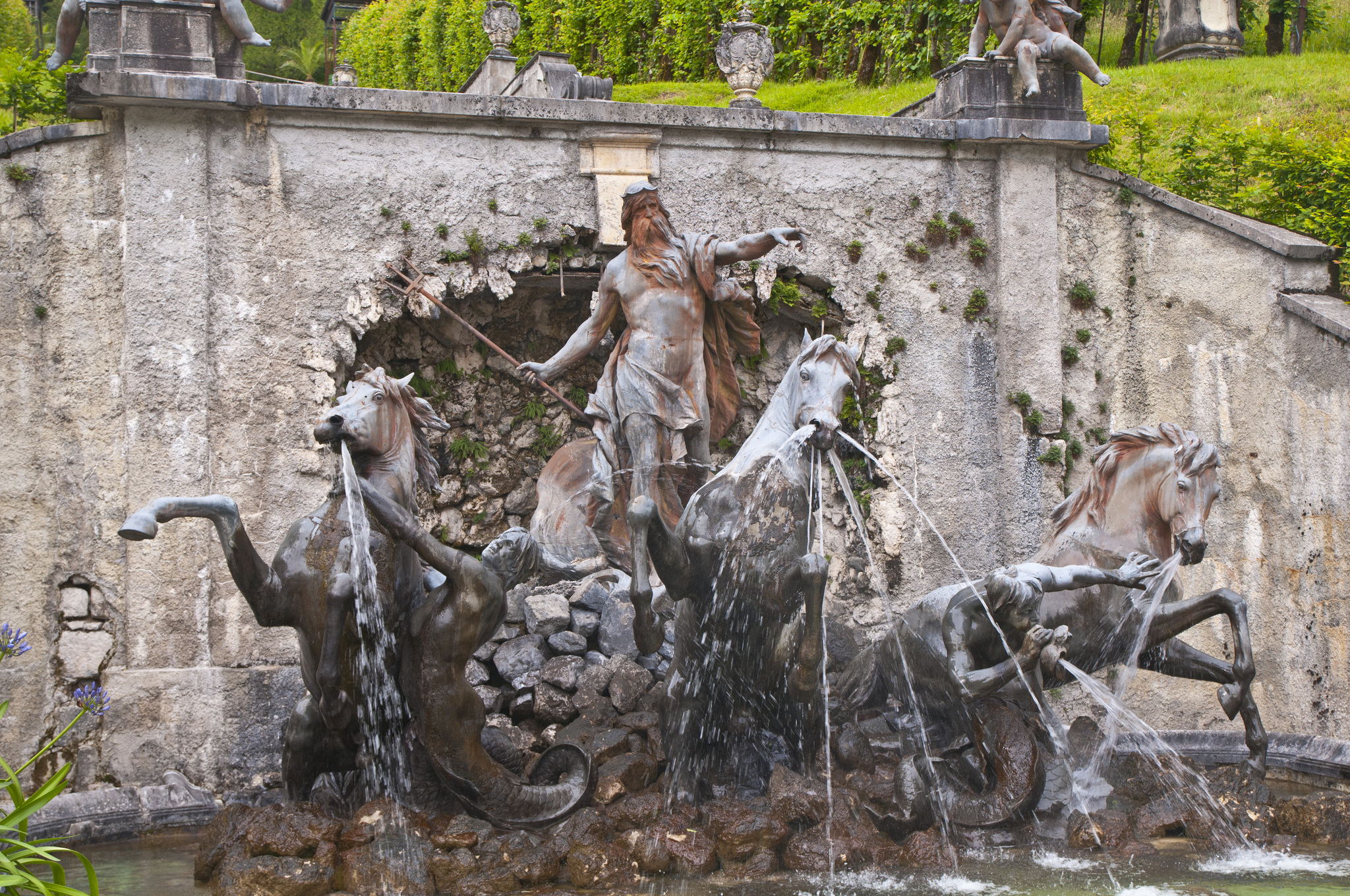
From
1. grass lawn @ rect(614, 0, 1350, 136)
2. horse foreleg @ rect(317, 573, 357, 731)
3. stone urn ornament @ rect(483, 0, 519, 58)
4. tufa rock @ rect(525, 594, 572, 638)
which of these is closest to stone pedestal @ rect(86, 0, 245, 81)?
tufa rock @ rect(525, 594, 572, 638)

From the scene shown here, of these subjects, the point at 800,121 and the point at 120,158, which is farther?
the point at 800,121

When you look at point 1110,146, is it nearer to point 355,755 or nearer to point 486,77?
point 486,77

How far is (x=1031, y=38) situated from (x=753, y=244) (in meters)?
3.09

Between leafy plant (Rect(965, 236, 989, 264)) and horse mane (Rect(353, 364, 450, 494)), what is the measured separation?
4.27 meters

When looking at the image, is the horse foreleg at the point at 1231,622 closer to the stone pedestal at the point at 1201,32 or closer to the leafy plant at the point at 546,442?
the leafy plant at the point at 546,442

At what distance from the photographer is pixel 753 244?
21.0ft

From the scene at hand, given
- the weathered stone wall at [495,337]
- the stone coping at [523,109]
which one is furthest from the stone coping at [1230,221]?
the stone coping at [523,109]

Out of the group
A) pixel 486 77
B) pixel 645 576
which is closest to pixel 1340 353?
pixel 645 576

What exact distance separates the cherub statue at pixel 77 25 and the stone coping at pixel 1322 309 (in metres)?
6.14

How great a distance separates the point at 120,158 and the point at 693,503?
13.4ft

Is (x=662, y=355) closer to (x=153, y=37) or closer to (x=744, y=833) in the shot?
(x=744, y=833)

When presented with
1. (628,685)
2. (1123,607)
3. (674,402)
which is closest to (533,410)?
(674,402)

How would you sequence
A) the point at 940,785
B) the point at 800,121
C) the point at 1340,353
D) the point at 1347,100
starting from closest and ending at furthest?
the point at 940,785, the point at 1340,353, the point at 800,121, the point at 1347,100

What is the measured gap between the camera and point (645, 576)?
15.5 ft
